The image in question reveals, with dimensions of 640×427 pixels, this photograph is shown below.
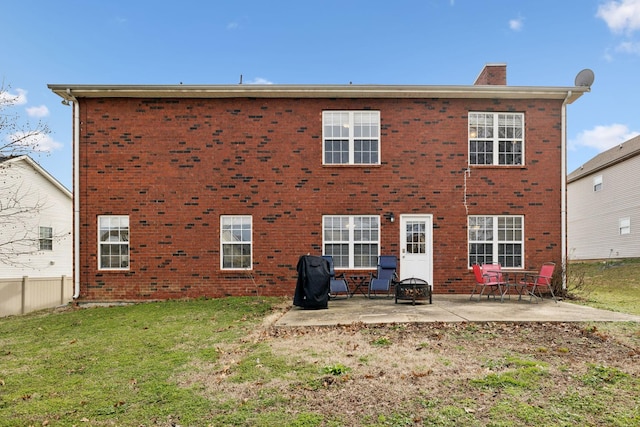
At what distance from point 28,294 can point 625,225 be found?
26710mm

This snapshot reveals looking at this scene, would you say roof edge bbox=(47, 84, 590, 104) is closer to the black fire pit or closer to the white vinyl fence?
the black fire pit

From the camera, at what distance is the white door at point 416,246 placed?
1113 centimetres

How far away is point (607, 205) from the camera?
22250 mm

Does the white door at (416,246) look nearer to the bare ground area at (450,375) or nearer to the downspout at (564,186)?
the downspout at (564,186)

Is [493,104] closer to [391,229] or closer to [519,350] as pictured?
[391,229]

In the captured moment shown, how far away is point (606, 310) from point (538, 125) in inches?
210

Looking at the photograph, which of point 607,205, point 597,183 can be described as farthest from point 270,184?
point 597,183

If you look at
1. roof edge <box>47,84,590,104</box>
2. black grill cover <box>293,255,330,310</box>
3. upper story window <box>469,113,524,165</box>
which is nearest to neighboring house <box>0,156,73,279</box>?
roof edge <box>47,84,590,104</box>

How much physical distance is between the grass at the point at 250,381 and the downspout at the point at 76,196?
12.2ft

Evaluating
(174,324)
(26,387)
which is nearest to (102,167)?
(174,324)

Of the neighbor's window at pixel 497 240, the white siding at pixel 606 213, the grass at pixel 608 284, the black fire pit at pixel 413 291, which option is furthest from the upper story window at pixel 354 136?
the white siding at pixel 606 213

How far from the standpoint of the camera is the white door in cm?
1113

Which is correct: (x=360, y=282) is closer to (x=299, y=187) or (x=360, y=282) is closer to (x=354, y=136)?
(x=299, y=187)

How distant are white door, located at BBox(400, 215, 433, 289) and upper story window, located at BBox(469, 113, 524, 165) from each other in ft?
7.66
